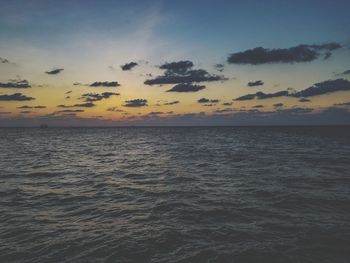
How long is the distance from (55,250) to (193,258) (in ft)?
14.2

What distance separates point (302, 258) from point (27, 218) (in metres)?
10.9

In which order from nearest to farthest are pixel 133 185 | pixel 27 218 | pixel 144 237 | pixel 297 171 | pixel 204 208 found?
pixel 144 237
pixel 27 218
pixel 204 208
pixel 133 185
pixel 297 171

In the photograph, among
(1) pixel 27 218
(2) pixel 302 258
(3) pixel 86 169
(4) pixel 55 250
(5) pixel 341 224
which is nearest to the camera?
(2) pixel 302 258

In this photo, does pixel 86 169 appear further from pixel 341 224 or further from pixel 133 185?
pixel 341 224

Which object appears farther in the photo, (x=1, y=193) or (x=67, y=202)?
(x=1, y=193)

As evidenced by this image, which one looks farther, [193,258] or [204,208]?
[204,208]

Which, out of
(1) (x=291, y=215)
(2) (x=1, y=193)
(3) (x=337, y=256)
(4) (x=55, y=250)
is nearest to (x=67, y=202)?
(2) (x=1, y=193)

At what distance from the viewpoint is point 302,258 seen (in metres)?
9.17

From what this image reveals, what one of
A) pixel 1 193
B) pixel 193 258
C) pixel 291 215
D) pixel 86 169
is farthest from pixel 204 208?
pixel 86 169

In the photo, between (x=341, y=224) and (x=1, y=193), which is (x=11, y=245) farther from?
(x=341, y=224)

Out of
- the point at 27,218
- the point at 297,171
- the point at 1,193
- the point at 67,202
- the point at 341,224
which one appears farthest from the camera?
the point at 297,171

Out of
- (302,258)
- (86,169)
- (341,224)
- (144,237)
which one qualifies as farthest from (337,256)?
(86,169)

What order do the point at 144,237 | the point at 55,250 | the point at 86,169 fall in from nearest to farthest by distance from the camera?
the point at 55,250
the point at 144,237
the point at 86,169

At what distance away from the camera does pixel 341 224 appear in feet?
40.1
